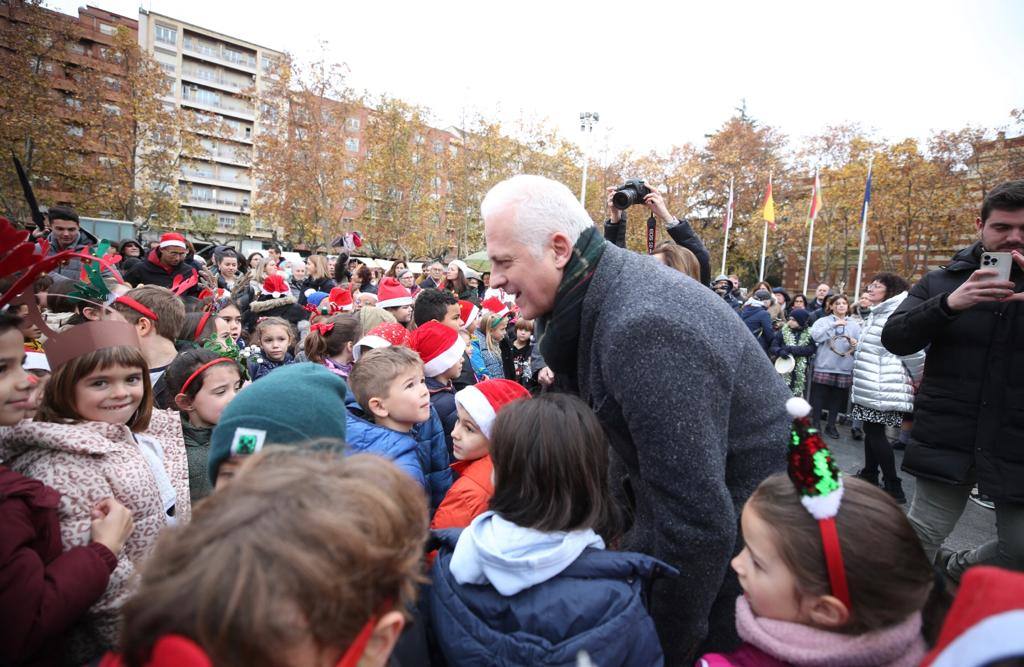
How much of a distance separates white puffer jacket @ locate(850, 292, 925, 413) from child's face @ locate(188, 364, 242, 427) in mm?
5409

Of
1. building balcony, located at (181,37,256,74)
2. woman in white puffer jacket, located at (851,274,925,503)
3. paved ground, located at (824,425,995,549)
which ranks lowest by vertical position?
paved ground, located at (824,425,995,549)

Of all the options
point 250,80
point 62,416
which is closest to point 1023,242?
point 62,416

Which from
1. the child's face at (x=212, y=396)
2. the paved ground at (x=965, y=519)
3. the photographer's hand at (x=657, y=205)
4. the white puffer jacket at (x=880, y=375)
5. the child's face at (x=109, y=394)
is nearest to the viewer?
the child's face at (x=109, y=394)

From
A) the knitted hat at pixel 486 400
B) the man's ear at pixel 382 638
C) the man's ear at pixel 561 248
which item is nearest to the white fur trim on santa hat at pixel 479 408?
the knitted hat at pixel 486 400

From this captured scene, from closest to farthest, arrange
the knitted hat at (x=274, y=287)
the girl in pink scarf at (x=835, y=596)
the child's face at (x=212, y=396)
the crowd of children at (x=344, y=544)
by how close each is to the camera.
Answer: the crowd of children at (x=344, y=544)
the girl in pink scarf at (x=835, y=596)
the child's face at (x=212, y=396)
the knitted hat at (x=274, y=287)

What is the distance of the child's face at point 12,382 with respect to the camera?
1.69m

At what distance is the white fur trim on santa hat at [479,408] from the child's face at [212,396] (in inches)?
48.4

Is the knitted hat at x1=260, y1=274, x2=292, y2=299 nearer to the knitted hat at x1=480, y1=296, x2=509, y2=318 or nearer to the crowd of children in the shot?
the knitted hat at x1=480, y1=296, x2=509, y2=318

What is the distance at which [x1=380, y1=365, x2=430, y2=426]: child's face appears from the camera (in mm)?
2828

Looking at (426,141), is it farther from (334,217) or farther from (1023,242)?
(1023,242)

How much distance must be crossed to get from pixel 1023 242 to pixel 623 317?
221cm

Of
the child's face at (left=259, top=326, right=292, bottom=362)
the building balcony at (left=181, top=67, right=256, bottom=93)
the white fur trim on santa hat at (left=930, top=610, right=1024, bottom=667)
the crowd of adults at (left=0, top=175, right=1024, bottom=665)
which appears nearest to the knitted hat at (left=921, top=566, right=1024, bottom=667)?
the white fur trim on santa hat at (left=930, top=610, right=1024, bottom=667)

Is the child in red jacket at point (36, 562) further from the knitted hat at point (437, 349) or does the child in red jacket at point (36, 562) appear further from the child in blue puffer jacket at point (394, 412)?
the knitted hat at point (437, 349)

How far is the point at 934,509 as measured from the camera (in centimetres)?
278
